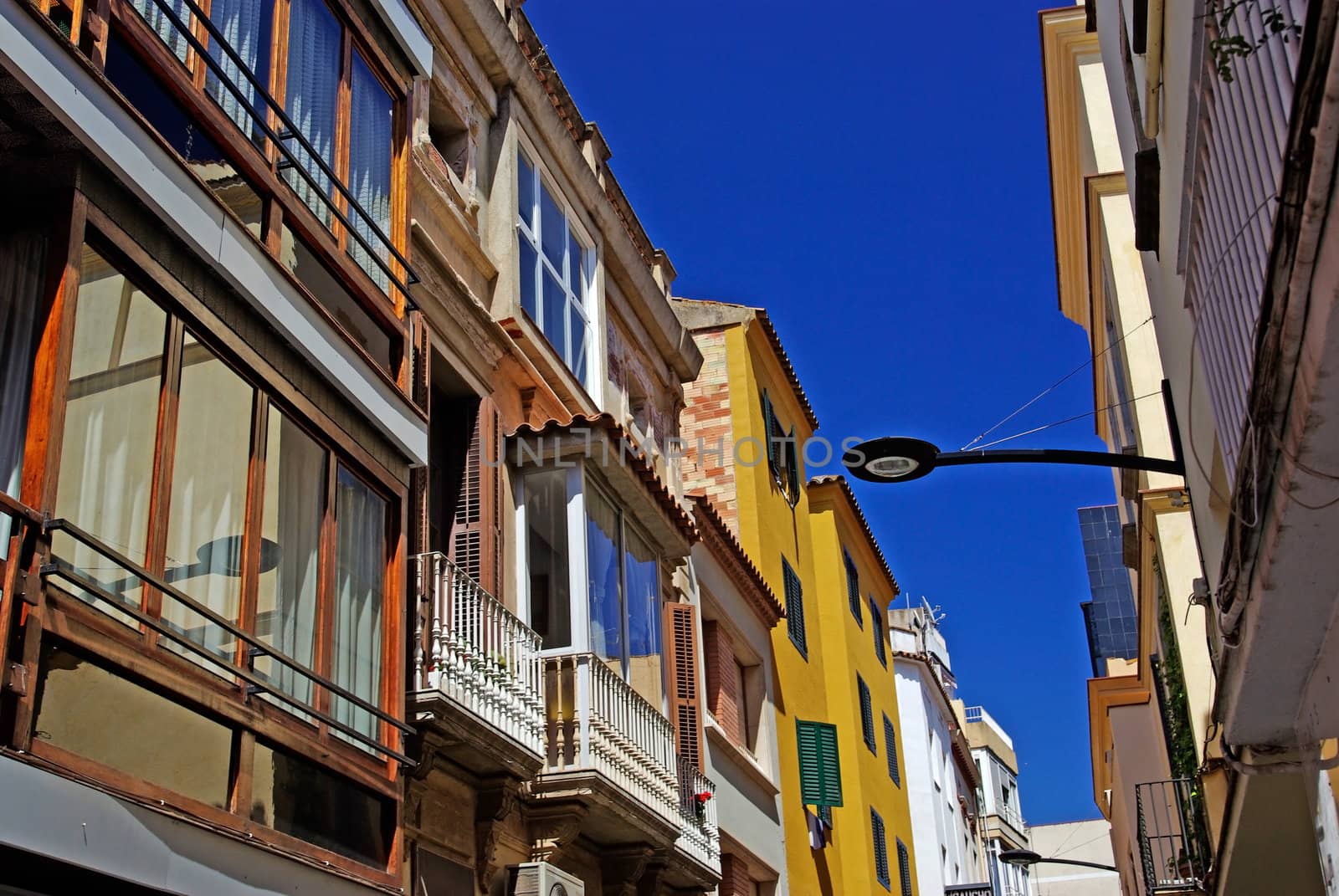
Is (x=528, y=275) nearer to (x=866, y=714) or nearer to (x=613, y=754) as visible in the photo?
(x=613, y=754)

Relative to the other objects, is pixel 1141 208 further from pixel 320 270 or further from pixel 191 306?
pixel 191 306

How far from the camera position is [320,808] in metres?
7.57

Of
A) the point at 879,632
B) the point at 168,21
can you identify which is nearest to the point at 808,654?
the point at 879,632

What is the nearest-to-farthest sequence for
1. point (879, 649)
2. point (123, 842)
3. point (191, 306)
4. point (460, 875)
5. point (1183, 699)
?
1. point (123, 842)
2. point (191, 306)
3. point (460, 875)
4. point (1183, 699)
5. point (879, 649)

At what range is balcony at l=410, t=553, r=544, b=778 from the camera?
9.48m

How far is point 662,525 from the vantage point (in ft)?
46.5

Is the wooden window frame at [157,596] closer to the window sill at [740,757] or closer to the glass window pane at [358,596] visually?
the glass window pane at [358,596]

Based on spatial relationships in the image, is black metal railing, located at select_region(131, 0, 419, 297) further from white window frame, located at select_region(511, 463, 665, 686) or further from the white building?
the white building

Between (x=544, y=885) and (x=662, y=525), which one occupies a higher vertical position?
(x=662, y=525)

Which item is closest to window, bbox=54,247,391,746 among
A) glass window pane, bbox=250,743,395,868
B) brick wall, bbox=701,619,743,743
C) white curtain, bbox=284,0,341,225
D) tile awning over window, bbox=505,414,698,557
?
glass window pane, bbox=250,743,395,868

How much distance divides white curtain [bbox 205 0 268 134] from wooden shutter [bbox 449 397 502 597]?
4.08 metres

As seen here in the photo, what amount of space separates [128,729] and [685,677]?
33.4 ft

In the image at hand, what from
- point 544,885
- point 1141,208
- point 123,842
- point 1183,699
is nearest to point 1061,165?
point 1183,699

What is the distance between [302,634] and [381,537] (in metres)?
1.27
